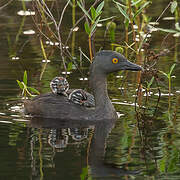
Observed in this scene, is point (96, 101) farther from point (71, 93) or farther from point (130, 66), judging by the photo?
point (130, 66)

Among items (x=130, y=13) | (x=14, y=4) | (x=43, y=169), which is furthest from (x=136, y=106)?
(x=14, y=4)

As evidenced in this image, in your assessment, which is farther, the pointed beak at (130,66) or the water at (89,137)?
the pointed beak at (130,66)

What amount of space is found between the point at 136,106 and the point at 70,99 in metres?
1.16

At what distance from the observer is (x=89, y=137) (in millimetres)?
10977

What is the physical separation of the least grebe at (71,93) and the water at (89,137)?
0.46 m

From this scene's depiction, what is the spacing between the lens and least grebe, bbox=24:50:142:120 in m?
12.1

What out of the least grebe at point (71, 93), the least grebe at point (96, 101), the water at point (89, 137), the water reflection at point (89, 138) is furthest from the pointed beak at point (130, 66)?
the water reflection at point (89, 138)

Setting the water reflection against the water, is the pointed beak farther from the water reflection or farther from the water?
the water reflection

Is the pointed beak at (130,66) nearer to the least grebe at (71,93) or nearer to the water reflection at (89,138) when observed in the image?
the least grebe at (71,93)

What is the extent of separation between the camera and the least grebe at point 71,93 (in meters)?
12.1

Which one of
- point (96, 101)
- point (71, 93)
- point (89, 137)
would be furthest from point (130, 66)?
point (89, 137)

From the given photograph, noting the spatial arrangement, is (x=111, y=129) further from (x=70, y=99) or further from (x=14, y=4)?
(x=14, y=4)

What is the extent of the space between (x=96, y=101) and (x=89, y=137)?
1469mm

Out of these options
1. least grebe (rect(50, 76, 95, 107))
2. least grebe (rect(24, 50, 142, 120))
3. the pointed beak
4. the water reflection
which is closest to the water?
the water reflection
